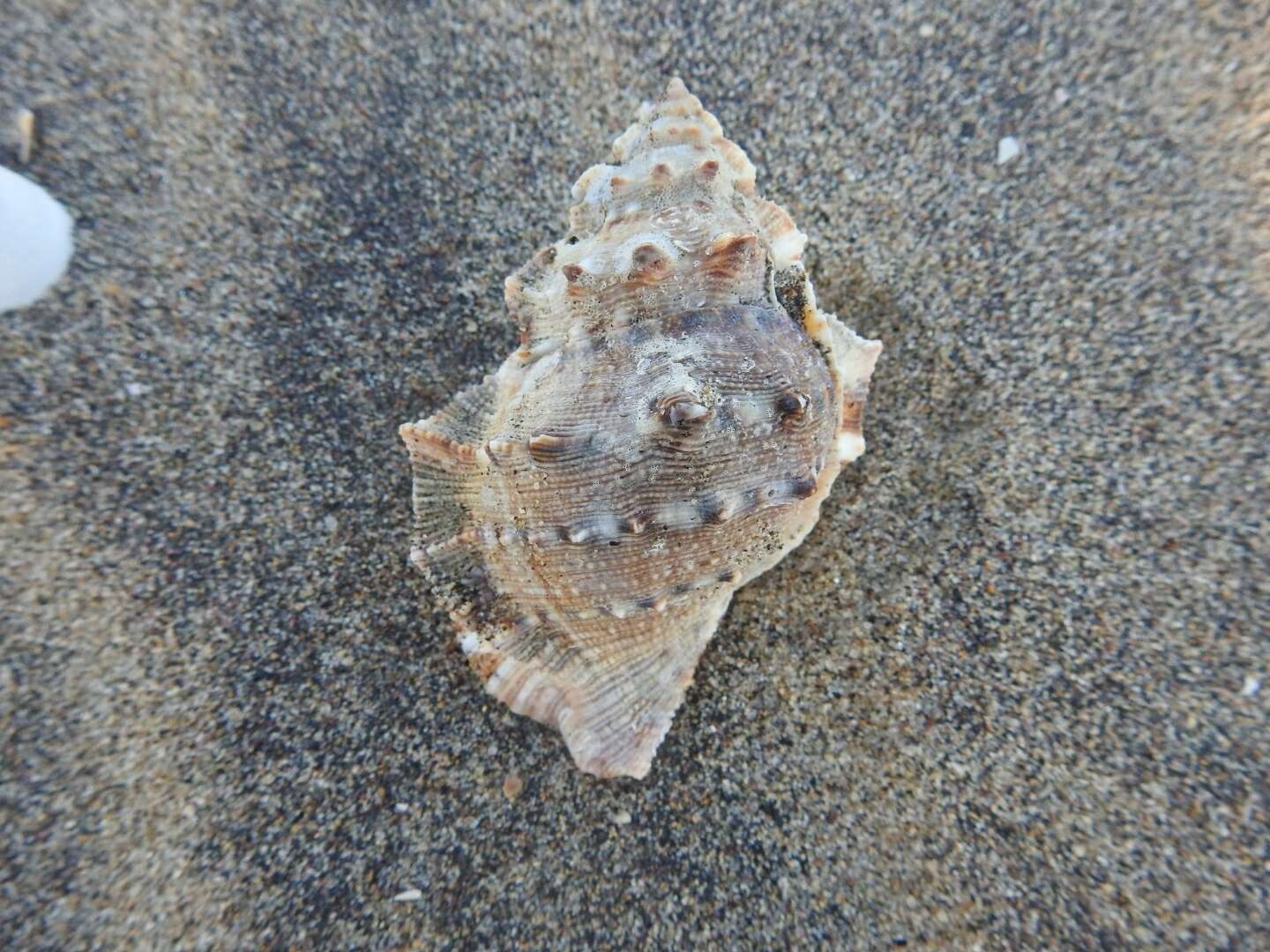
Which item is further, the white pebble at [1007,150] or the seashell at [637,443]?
the white pebble at [1007,150]

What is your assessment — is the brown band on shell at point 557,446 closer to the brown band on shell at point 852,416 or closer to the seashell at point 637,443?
the seashell at point 637,443

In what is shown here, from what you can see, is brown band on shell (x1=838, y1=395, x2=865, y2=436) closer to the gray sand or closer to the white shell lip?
the gray sand

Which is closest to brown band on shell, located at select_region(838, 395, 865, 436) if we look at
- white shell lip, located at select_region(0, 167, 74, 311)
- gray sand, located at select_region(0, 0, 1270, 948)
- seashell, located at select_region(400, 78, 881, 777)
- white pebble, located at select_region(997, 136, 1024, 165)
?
seashell, located at select_region(400, 78, 881, 777)

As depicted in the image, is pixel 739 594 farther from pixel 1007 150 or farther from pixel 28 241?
pixel 28 241

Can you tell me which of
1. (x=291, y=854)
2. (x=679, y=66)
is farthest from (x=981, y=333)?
(x=291, y=854)

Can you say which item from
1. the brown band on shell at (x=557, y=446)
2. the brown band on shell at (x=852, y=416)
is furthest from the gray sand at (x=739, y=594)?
the brown band on shell at (x=557, y=446)

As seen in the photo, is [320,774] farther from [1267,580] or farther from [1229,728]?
[1267,580]
